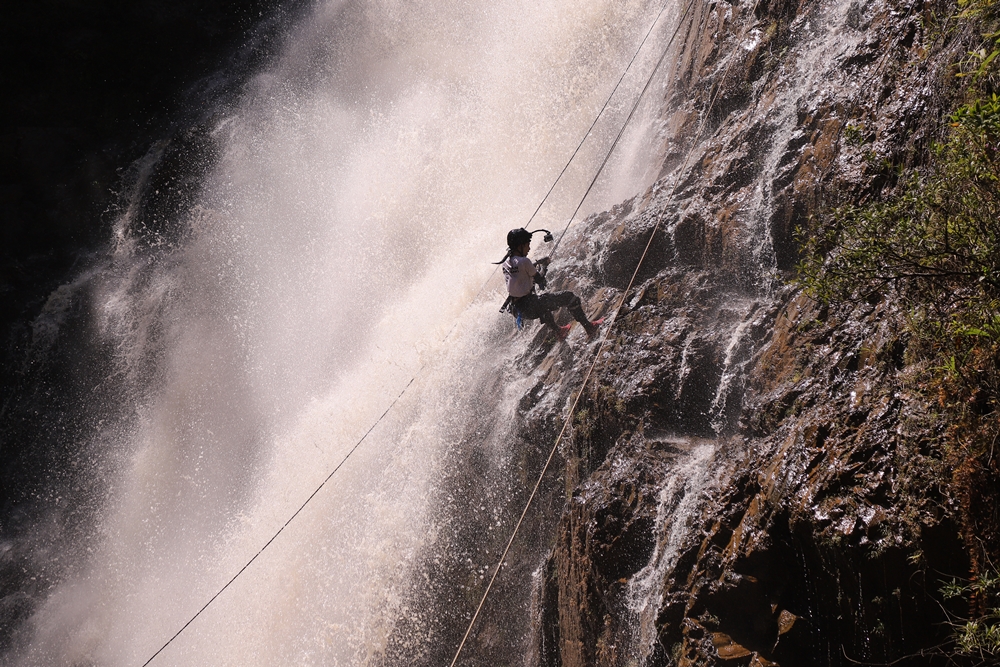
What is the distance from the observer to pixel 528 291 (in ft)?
21.5

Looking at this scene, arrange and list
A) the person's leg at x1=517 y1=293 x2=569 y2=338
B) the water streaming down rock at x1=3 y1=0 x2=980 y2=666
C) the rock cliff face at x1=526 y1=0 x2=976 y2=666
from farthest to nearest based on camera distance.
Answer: the person's leg at x1=517 y1=293 x2=569 y2=338 → the water streaming down rock at x1=3 y1=0 x2=980 y2=666 → the rock cliff face at x1=526 y1=0 x2=976 y2=666

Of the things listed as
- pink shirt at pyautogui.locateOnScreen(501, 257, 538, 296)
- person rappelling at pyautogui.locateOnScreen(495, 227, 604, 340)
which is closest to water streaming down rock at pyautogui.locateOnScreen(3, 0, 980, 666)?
person rappelling at pyautogui.locateOnScreen(495, 227, 604, 340)

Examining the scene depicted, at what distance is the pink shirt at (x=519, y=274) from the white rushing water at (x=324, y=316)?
75.7 inches

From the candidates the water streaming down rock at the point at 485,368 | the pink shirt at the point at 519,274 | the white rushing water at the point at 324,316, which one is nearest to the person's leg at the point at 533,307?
the pink shirt at the point at 519,274

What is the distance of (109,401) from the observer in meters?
14.1


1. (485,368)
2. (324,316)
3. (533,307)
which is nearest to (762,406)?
(533,307)

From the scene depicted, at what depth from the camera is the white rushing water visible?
8.36 meters

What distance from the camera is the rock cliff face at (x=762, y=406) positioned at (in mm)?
3232

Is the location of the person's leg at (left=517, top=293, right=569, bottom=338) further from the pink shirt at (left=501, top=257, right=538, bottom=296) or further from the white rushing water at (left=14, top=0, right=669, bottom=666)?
the white rushing water at (left=14, top=0, right=669, bottom=666)

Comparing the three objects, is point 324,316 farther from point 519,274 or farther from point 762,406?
point 762,406

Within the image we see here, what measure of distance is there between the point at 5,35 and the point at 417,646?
1885 cm

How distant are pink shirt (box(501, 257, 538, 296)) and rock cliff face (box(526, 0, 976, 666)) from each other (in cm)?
107

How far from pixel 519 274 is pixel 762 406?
279 centimetres

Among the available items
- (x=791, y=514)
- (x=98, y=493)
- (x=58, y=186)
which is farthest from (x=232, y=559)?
(x=58, y=186)
